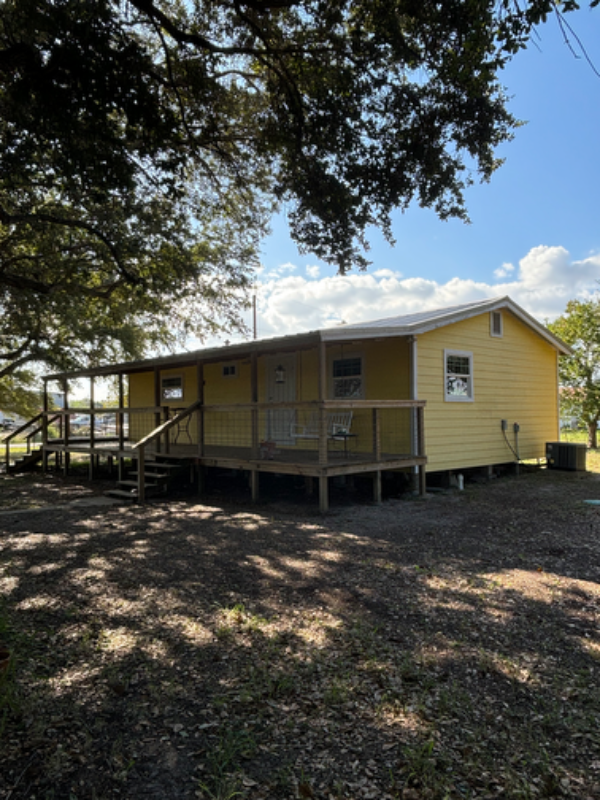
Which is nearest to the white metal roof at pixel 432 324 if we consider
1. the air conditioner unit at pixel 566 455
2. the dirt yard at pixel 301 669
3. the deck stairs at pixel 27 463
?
the air conditioner unit at pixel 566 455

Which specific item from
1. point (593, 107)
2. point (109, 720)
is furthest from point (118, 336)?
point (109, 720)

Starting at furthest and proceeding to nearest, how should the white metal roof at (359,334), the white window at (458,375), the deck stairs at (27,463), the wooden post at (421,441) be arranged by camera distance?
the deck stairs at (27,463) < the white window at (458,375) < the wooden post at (421,441) < the white metal roof at (359,334)

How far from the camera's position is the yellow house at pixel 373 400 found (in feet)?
30.2

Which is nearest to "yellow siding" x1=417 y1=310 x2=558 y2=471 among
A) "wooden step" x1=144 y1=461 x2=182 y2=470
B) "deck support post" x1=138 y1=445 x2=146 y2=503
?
"wooden step" x1=144 y1=461 x2=182 y2=470

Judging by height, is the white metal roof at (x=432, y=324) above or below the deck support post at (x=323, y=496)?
above

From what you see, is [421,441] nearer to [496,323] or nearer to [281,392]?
[281,392]

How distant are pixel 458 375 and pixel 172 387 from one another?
27.1ft

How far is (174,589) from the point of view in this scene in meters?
4.37

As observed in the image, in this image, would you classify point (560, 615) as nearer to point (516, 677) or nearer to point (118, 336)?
point (516, 677)

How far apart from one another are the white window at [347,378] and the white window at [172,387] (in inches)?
214

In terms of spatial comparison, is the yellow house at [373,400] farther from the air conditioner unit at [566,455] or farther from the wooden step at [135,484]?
the air conditioner unit at [566,455]

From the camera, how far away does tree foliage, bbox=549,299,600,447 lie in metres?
20.4

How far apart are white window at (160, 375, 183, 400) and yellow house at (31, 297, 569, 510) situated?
8.6 inches

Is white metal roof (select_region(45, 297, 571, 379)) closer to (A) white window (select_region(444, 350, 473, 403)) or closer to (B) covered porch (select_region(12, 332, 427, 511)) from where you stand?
(B) covered porch (select_region(12, 332, 427, 511))
